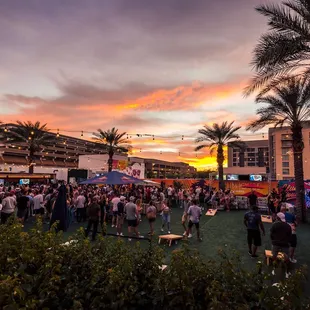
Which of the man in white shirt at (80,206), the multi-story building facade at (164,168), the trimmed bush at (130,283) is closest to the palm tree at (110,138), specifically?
the man in white shirt at (80,206)

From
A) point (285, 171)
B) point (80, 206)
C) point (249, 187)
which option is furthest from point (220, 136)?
point (285, 171)

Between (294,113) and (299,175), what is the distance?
429cm

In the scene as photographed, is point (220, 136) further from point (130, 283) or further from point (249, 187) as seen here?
point (130, 283)

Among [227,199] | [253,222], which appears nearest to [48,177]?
[227,199]

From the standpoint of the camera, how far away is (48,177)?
136 ft

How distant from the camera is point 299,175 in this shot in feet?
55.0

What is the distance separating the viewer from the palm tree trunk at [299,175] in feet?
53.5

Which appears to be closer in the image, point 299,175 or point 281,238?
point 281,238

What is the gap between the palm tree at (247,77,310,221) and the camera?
54.1ft

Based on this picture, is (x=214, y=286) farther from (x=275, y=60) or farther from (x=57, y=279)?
(x=275, y=60)

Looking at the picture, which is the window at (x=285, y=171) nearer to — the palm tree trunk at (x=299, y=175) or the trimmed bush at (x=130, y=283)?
the palm tree trunk at (x=299, y=175)

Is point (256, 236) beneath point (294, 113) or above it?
beneath

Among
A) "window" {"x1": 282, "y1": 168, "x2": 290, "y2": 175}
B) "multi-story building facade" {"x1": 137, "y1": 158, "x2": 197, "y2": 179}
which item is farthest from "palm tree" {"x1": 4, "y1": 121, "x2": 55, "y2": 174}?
"multi-story building facade" {"x1": 137, "y1": 158, "x2": 197, "y2": 179}

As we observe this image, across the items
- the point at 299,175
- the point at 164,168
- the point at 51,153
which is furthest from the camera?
the point at 164,168
